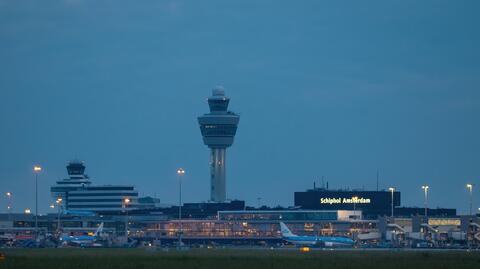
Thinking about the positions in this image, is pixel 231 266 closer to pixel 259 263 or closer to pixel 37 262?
pixel 259 263

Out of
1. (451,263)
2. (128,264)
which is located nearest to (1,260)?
(128,264)

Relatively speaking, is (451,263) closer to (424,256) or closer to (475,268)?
(475,268)

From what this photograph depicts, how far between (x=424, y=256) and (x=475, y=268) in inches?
1140

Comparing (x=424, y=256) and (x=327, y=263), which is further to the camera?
(x=424, y=256)

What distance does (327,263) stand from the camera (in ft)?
344

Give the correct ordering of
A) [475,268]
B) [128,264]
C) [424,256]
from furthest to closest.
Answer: [424,256] < [128,264] < [475,268]

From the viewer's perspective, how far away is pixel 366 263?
345 feet

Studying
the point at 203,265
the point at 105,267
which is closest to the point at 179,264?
the point at 203,265

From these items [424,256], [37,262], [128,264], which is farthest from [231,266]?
[424,256]

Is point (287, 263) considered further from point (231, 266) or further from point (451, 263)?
point (451, 263)

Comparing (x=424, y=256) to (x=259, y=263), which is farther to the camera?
(x=424, y=256)

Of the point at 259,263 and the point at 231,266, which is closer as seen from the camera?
the point at 231,266

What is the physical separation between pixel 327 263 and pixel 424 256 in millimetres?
21169

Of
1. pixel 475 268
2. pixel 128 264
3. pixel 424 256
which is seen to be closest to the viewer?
pixel 475 268
